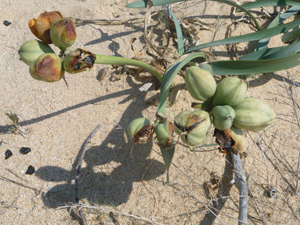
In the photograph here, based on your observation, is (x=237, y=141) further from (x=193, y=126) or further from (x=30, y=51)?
(x=30, y=51)

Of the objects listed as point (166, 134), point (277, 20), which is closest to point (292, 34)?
point (277, 20)

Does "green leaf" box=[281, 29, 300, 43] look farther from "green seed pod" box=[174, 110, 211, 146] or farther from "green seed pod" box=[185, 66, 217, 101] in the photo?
"green seed pod" box=[174, 110, 211, 146]

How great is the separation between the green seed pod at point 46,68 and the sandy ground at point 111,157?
501 millimetres

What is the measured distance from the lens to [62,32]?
1.10 metres

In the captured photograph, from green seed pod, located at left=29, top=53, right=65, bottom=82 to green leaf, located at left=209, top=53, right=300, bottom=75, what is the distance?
3.22 ft

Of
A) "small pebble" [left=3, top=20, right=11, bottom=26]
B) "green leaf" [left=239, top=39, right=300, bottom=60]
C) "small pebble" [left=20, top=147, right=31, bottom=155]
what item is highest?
"green leaf" [left=239, top=39, right=300, bottom=60]

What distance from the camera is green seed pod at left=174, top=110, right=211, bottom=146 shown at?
992 mm

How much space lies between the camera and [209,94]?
1108mm

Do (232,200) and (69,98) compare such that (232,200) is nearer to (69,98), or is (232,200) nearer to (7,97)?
(69,98)

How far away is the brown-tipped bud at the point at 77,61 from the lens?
1.03 m

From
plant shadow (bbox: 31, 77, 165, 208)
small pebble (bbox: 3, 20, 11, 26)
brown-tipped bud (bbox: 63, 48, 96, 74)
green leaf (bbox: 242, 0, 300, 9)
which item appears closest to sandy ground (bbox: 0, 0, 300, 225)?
plant shadow (bbox: 31, 77, 165, 208)

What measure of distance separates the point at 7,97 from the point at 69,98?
0.51m

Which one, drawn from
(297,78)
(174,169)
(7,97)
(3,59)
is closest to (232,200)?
(174,169)

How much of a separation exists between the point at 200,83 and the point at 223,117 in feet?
0.65
